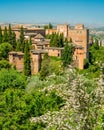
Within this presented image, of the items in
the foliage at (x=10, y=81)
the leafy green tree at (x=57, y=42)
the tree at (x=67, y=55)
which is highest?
the leafy green tree at (x=57, y=42)

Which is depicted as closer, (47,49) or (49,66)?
(49,66)

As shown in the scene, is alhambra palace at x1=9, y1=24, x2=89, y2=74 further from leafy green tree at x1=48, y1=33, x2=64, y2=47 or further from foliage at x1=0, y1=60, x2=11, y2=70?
foliage at x1=0, y1=60, x2=11, y2=70

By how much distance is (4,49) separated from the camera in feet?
138

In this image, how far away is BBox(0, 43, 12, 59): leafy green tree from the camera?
139 feet

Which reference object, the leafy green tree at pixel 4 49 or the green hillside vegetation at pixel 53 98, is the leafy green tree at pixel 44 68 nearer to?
the green hillside vegetation at pixel 53 98

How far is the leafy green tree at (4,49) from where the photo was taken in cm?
4231

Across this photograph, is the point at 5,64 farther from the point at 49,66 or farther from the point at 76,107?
the point at 76,107

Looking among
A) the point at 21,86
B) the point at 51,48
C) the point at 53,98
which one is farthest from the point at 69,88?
the point at 51,48

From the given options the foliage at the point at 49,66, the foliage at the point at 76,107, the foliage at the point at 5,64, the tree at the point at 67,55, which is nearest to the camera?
the foliage at the point at 76,107

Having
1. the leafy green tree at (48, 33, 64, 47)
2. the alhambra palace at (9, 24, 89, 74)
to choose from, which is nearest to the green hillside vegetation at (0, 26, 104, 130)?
the leafy green tree at (48, 33, 64, 47)

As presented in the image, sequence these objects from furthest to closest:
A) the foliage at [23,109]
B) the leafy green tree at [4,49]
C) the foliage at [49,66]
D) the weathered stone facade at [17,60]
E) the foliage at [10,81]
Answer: the leafy green tree at [4,49], the weathered stone facade at [17,60], the foliage at [49,66], the foliage at [10,81], the foliage at [23,109]

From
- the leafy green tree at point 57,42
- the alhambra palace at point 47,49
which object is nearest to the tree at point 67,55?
the alhambra palace at point 47,49

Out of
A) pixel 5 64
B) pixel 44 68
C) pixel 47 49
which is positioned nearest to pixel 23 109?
pixel 44 68

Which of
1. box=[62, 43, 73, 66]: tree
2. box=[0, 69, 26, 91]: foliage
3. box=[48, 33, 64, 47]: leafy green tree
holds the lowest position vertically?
box=[0, 69, 26, 91]: foliage
